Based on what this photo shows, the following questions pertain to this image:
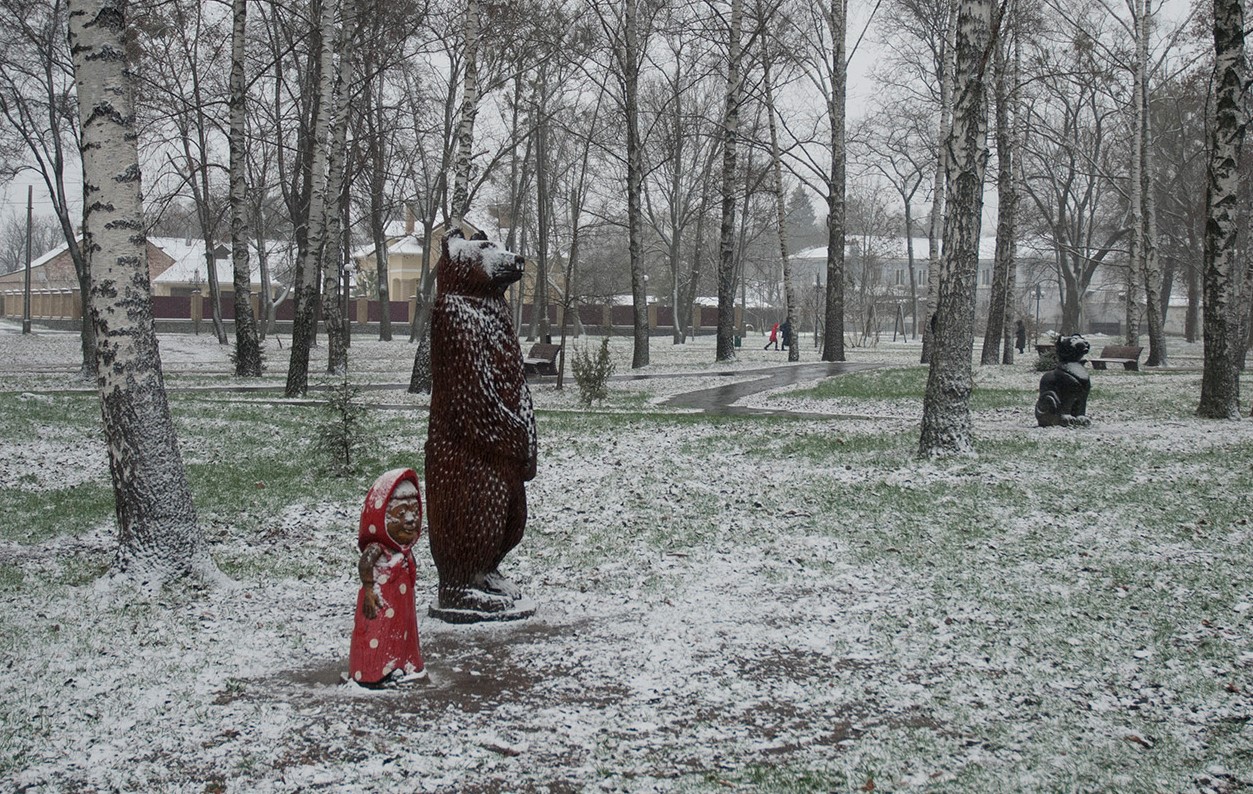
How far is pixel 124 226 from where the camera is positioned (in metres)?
6.22

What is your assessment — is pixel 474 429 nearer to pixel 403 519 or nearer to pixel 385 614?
pixel 403 519

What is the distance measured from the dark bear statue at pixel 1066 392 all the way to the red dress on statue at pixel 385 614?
10.2m

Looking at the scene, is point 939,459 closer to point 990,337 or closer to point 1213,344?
point 1213,344

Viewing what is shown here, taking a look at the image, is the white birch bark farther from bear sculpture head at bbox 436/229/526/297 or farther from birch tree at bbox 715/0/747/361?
bear sculpture head at bbox 436/229/526/297

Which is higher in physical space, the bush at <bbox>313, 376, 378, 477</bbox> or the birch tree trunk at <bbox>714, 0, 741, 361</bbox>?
the birch tree trunk at <bbox>714, 0, 741, 361</bbox>

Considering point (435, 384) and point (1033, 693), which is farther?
point (435, 384)

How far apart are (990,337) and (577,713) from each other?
84.3 feet

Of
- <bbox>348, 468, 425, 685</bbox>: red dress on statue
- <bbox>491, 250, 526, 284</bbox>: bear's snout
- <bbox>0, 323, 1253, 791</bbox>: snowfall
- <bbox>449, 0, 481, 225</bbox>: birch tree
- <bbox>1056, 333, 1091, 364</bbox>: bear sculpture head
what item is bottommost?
<bbox>0, 323, 1253, 791</bbox>: snowfall

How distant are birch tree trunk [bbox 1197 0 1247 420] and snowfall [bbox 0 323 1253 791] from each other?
4073 mm

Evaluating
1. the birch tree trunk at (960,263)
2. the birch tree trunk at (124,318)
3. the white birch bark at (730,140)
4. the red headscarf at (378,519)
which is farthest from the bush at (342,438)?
the white birch bark at (730,140)

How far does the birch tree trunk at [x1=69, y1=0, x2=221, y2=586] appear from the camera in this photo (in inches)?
243

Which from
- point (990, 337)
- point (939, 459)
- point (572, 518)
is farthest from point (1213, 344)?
point (990, 337)

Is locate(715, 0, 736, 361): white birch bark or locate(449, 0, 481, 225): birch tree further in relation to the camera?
locate(715, 0, 736, 361): white birch bark

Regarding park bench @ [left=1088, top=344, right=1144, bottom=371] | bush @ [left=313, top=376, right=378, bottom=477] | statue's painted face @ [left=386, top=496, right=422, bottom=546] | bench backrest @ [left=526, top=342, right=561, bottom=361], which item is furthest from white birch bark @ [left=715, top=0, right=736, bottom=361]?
statue's painted face @ [left=386, top=496, right=422, bottom=546]
